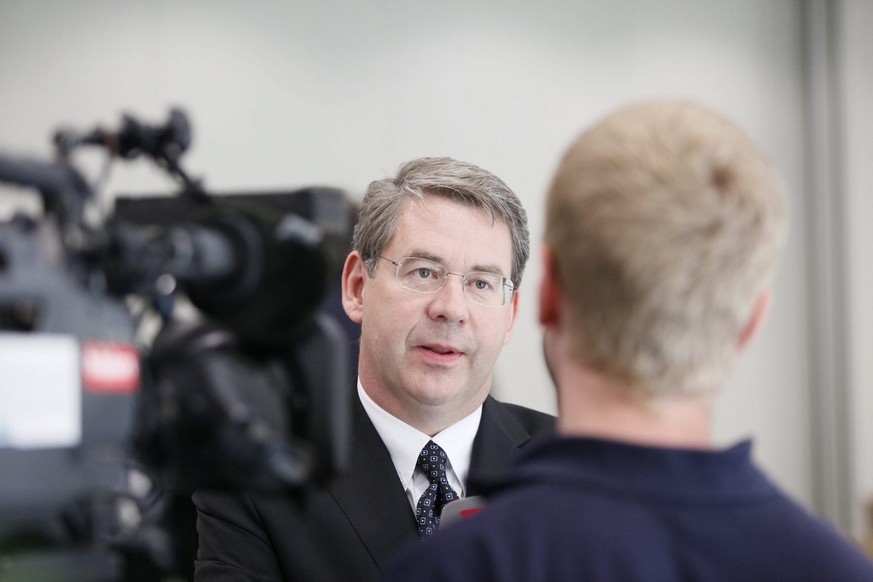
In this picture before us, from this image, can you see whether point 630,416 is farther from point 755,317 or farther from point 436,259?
point 436,259

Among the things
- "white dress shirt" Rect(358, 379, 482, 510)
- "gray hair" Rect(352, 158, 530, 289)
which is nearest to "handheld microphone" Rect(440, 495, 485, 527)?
"white dress shirt" Rect(358, 379, 482, 510)

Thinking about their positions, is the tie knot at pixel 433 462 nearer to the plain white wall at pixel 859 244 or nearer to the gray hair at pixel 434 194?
the gray hair at pixel 434 194

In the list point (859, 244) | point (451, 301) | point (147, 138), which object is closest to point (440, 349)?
point (451, 301)

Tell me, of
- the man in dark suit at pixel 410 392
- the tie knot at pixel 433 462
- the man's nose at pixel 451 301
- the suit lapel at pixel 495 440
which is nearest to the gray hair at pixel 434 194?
the man in dark suit at pixel 410 392

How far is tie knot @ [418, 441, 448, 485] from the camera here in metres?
1.82

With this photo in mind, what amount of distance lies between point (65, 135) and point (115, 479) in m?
0.29

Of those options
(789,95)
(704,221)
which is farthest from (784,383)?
(704,221)

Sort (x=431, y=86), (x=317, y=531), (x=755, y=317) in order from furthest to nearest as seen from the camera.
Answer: (x=431, y=86), (x=317, y=531), (x=755, y=317)

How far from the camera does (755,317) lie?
0.93 meters

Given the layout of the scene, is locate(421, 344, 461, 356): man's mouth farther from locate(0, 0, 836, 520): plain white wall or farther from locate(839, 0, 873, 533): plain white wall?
locate(839, 0, 873, 533): plain white wall

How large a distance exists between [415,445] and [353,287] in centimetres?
40

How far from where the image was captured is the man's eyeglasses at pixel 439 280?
1.94m

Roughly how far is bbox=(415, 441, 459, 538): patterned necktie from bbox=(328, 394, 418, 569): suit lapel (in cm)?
2

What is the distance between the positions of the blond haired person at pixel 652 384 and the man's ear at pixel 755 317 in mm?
14
